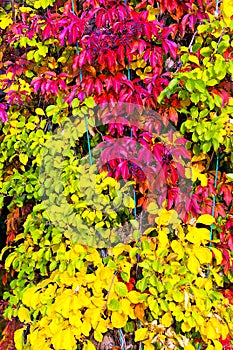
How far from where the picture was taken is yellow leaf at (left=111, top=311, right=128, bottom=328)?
1.85m

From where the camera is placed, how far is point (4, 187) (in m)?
2.24

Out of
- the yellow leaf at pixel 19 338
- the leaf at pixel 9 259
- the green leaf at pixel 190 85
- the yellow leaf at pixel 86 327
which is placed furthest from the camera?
the leaf at pixel 9 259

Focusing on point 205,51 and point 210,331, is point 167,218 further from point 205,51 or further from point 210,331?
point 205,51

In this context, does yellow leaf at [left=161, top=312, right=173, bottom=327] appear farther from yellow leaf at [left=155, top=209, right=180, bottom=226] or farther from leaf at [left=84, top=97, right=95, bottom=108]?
leaf at [left=84, top=97, right=95, bottom=108]

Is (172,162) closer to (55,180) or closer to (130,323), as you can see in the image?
(55,180)

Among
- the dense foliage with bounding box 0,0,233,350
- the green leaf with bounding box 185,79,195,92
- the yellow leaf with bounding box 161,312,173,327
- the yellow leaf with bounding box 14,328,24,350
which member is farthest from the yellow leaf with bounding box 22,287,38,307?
the green leaf with bounding box 185,79,195,92

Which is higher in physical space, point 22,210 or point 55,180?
point 55,180

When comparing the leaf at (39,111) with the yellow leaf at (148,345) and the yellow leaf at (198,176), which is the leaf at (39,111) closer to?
the yellow leaf at (198,176)

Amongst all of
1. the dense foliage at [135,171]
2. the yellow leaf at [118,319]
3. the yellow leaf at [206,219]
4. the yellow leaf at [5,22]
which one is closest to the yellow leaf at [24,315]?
the dense foliage at [135,171]

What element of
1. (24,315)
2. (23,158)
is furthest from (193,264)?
(23,158)

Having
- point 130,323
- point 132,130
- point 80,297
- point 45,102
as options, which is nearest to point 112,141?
point 132,130

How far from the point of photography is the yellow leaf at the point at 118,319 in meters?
1.85

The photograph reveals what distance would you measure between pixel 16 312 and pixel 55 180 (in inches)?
28.7

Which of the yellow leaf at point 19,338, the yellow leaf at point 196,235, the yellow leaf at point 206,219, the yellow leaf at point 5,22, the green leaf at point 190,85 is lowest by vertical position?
the yellow leaf at point 19,338
